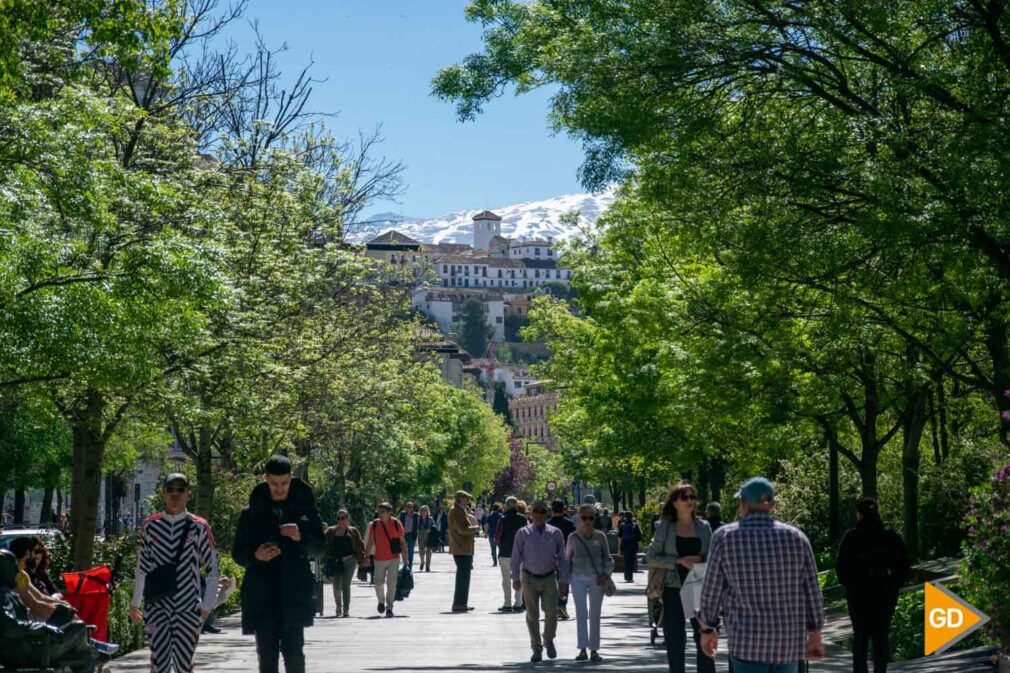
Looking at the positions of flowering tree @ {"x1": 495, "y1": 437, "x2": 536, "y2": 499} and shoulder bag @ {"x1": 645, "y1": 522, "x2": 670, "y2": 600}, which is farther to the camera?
flowering tree @ {"x1": 495, "y1": 437, "x2": 536, "y2": 499}

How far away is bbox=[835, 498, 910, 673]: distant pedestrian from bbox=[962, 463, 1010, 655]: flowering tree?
2.66 feet

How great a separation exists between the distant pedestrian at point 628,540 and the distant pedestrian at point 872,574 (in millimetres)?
24016

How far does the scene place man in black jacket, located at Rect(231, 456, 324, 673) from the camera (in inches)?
421

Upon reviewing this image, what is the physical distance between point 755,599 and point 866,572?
6.38 metres

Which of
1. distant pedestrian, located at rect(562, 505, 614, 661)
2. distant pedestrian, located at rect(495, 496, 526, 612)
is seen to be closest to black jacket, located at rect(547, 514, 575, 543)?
distant pedestrian, located at rect(495, 496, 526, 612)

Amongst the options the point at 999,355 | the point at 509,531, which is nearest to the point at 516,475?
the point at 509,531

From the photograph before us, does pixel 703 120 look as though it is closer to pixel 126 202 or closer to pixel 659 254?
pixel 126 202

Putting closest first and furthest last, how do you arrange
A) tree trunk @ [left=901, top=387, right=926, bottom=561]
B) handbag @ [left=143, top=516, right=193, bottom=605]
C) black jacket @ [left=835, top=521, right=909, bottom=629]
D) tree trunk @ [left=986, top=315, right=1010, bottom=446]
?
handbag @ [left=143, top=516, right=193, bottom=605], black jacket @ [left=835, top=521, right=909, bottom=629], tree trunk @ [left=986, top=315, right=1010, bottom=446], tree trunk @ [left=901, top=387, right=926, bottom=561]

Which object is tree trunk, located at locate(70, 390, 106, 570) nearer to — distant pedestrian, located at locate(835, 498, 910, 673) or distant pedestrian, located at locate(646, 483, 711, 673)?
distant pedestrian, located at locate(646, 483, 711, 673)

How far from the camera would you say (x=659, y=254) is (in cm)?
2670

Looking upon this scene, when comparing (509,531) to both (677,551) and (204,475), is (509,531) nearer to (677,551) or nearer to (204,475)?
(204,475)

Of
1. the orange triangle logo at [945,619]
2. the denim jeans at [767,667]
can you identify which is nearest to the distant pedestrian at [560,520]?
the orange triangle logo at [945,619]

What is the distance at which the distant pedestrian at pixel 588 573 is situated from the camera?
17.3 meters

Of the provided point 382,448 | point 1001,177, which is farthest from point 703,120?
point 382,448
